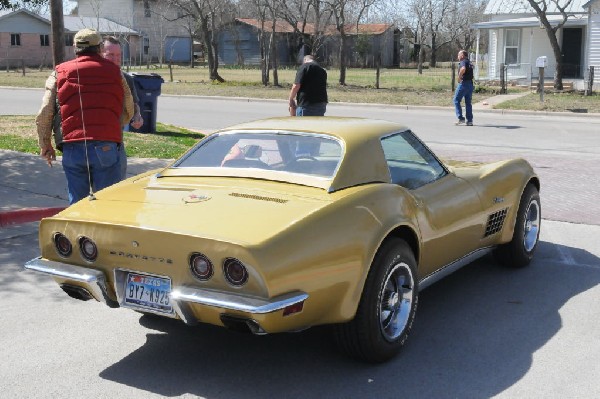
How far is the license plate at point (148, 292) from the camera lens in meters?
4.18

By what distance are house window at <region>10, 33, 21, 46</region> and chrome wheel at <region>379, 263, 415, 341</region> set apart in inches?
2562

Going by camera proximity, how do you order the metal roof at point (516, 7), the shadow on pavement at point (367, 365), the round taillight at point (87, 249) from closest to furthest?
the shadow on pavement at point (367, 365) < the round taillight at point (87, 249) < the metal roof at point (516, 7)

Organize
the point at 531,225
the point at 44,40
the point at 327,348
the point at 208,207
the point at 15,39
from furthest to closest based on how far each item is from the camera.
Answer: the point at 44,40 → the point at 15,39 → the point at 531,225 → the point at 327,348 → the point at 208,207

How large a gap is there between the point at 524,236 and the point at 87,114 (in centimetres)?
355

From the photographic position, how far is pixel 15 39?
64438 millimetres

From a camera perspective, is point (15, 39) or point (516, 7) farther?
point (15, 39)

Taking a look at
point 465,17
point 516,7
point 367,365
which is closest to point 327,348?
point 367,365

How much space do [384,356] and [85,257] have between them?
1.75 meters

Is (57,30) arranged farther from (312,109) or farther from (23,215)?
(23,215)

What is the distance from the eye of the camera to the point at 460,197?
18.6ft

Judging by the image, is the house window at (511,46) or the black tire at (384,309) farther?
the house window at (511,46)

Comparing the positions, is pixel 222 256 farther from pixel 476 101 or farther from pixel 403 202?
pixel 476 101

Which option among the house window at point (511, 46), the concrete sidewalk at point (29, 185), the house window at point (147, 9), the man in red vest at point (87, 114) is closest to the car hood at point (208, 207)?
the man in red vest at point (87, 114)

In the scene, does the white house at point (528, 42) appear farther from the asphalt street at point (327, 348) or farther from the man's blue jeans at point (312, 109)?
the asphalt street at point (327, 348)
